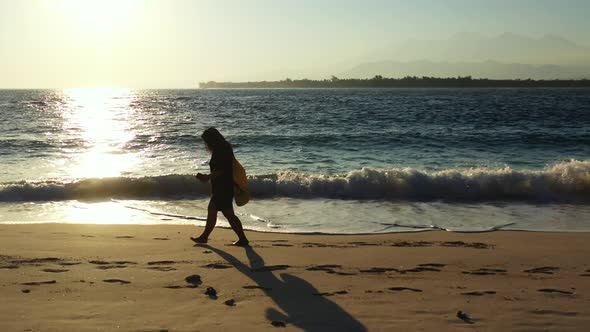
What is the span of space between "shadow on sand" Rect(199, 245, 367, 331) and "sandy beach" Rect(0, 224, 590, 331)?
0.02 metres

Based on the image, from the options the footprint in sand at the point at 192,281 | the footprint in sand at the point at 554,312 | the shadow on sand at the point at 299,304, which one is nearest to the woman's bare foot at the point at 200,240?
the shadow on sand at the point at 299,304

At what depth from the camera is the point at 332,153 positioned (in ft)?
66.9

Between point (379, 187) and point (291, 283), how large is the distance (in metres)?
7.59

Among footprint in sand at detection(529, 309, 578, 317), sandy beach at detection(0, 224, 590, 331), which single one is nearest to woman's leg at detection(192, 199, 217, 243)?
sandy beach at detection(0, 224, 590, 331)

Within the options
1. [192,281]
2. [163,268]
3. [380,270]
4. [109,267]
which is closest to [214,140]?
[163,268]

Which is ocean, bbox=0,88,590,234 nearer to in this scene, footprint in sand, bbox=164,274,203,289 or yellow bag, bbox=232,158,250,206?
yellow bag, bbox=232,158,250,206

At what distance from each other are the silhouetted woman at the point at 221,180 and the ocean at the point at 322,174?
134 cm

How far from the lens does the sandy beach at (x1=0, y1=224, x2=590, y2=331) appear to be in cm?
471

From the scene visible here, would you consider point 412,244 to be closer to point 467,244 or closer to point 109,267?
point 467,244

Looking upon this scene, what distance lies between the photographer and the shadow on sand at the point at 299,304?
464 cm

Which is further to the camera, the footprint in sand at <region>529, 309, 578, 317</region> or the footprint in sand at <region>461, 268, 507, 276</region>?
the footprint in sand at <region>461, 268, 507, 276</region>

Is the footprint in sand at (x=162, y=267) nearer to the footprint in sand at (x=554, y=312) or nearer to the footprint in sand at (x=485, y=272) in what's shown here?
the footprint in sand at (x=485, y=272)

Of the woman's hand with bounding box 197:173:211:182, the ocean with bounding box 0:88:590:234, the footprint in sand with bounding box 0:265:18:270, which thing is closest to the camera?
the footprint in sand with bounding box 0:265:18:270

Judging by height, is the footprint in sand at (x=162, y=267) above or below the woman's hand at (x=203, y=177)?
below
